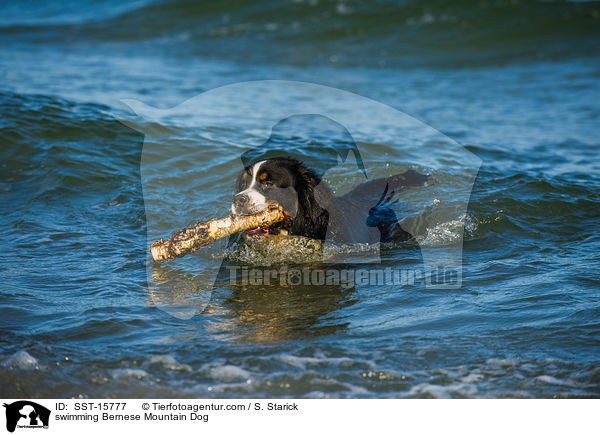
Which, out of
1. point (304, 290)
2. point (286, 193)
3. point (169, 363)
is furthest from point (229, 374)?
point (286, 193)

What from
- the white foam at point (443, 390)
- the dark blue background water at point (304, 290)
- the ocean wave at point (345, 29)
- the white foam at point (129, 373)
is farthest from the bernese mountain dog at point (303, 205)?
the ocean wave at point (345, 29)

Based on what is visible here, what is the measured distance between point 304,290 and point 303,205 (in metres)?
0.78

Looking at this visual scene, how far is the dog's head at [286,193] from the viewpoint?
464 centimetres

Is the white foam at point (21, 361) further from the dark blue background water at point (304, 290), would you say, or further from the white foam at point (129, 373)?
the white foam at point (129, 373)

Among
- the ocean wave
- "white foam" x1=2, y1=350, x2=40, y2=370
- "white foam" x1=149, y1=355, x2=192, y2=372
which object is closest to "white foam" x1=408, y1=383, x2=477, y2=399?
"white foam" x1=149, y1=355, x2=192, y2=372

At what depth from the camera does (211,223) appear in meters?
4.52

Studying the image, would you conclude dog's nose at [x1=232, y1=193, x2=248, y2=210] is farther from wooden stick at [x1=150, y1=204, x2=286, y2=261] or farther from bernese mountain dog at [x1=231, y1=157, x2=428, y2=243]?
wooden stick at [x1=150, y1=204, x2=286, y2=261]

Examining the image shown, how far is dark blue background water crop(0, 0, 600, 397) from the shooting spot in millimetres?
3141

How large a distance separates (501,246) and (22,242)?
160 inches

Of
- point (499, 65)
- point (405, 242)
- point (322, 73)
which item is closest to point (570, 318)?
point (405, 242)
